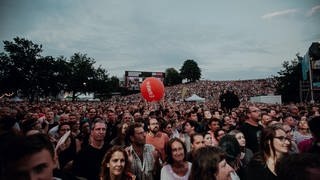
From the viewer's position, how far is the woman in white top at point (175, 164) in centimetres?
405

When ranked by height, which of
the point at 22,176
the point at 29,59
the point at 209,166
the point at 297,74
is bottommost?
the point at 209,166

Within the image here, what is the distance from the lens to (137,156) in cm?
476

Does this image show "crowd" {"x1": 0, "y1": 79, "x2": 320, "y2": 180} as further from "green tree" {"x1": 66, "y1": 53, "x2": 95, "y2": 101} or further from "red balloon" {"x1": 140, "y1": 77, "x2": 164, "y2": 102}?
"green tree" {"x1": 66, "y1": 53, "x2": 95, "y2": 101}

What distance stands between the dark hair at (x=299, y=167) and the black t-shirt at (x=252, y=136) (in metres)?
4.39

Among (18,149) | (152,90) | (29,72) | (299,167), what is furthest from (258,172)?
(29,72)

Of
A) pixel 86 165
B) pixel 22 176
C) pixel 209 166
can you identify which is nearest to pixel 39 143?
pixel 22 176

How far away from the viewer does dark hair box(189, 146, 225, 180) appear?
3070mm

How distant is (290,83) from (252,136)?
35.8 m

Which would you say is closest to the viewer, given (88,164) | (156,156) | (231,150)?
(231,150)

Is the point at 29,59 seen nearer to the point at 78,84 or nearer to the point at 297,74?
the point at 78,84

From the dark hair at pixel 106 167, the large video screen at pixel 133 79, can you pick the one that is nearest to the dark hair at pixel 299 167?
the dark hair at pixel 106 167

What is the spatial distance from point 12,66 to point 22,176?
1896 inches

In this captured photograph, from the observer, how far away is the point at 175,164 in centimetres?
421

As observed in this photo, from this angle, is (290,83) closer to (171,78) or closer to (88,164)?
(88,164)
